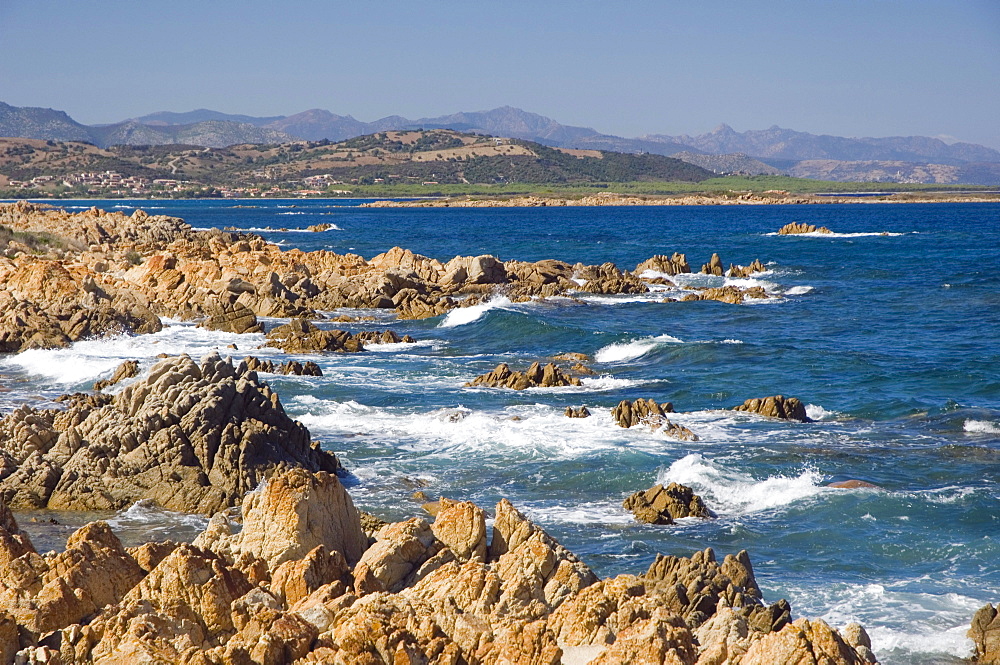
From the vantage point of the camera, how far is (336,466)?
18750 mm


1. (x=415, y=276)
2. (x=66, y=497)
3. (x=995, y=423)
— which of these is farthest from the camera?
(x=415, y=276)

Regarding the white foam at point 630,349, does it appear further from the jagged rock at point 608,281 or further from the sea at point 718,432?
the jagged rock at point 608,281

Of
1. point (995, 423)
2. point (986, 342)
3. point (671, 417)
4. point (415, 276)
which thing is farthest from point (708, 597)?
point (415, 276)

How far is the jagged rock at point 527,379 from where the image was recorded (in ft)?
90.1

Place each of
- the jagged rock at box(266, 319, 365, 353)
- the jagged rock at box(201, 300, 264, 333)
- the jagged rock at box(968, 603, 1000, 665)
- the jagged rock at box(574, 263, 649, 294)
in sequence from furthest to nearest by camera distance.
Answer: the jagged rock at box(574, 263, 649, 294), the jagged rock at box(201, 300, 264, 333), the jagged rock at box(266, 319, 365, 353), the jagged rock at box(968, 603, 1000, 665)

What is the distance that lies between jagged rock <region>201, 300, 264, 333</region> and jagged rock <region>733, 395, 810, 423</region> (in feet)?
66.3

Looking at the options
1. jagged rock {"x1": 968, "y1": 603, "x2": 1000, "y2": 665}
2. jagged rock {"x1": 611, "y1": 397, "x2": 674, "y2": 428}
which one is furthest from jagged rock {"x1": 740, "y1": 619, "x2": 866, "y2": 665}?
jagged rock {"x1": 611, "y1": 397, "x2": 674, "y2": 428}

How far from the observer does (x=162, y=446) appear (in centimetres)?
1730

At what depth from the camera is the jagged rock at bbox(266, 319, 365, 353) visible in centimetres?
3344

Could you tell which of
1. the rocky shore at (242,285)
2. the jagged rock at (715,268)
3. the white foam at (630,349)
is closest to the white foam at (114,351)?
the rocky shore at (242,285)

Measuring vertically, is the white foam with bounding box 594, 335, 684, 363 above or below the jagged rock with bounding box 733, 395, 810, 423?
below

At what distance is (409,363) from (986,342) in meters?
20.6

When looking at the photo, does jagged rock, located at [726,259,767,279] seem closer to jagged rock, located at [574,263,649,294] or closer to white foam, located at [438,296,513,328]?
jagged rock, located at [574,263,649,294]

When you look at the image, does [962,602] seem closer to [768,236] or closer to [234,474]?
[234,474]
